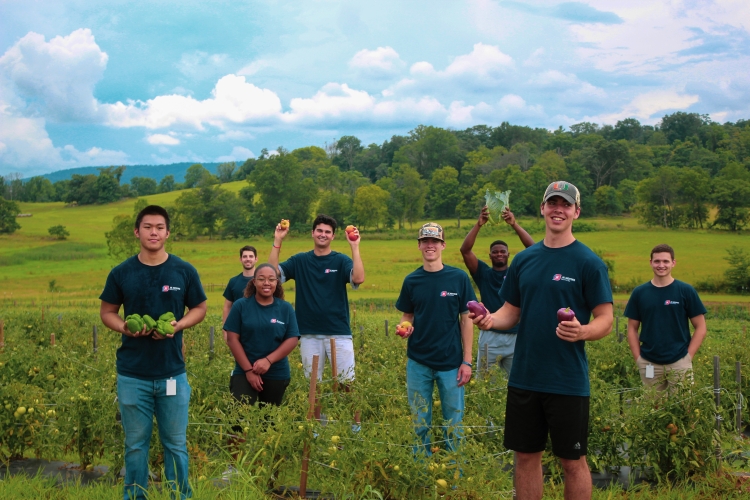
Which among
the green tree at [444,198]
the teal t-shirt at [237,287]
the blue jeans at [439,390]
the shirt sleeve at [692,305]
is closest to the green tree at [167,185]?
the green tree at [444,198]

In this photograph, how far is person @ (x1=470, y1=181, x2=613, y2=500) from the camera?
13.1 ft

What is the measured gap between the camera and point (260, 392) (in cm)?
609

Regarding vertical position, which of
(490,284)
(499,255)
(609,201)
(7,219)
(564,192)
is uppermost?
(609,201)

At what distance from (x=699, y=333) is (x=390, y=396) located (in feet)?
10.6

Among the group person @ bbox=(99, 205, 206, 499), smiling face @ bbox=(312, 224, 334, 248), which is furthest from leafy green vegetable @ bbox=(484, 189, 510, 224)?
person @ bbox=(99, 205, 206, 499)

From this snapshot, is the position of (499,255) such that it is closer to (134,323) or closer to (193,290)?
(193,290)

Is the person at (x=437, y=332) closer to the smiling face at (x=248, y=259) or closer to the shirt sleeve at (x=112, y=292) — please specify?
the shirt sleeve at (x=112, y=292)

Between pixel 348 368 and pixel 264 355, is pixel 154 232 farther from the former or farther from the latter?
pixel 348 368

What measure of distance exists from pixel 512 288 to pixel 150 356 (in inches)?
99.5

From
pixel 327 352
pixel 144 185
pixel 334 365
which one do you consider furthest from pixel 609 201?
pixel 144 185

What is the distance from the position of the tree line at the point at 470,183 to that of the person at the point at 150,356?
61673 millimetres

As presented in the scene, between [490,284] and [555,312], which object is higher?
[555,312]

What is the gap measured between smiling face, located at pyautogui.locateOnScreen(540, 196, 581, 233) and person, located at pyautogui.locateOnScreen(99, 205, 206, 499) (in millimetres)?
2482

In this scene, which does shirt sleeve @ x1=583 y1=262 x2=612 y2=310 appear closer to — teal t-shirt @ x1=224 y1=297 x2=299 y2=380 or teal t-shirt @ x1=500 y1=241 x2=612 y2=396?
teal t-shirt @ x1=500 y1=241 x2=612 y2=396
